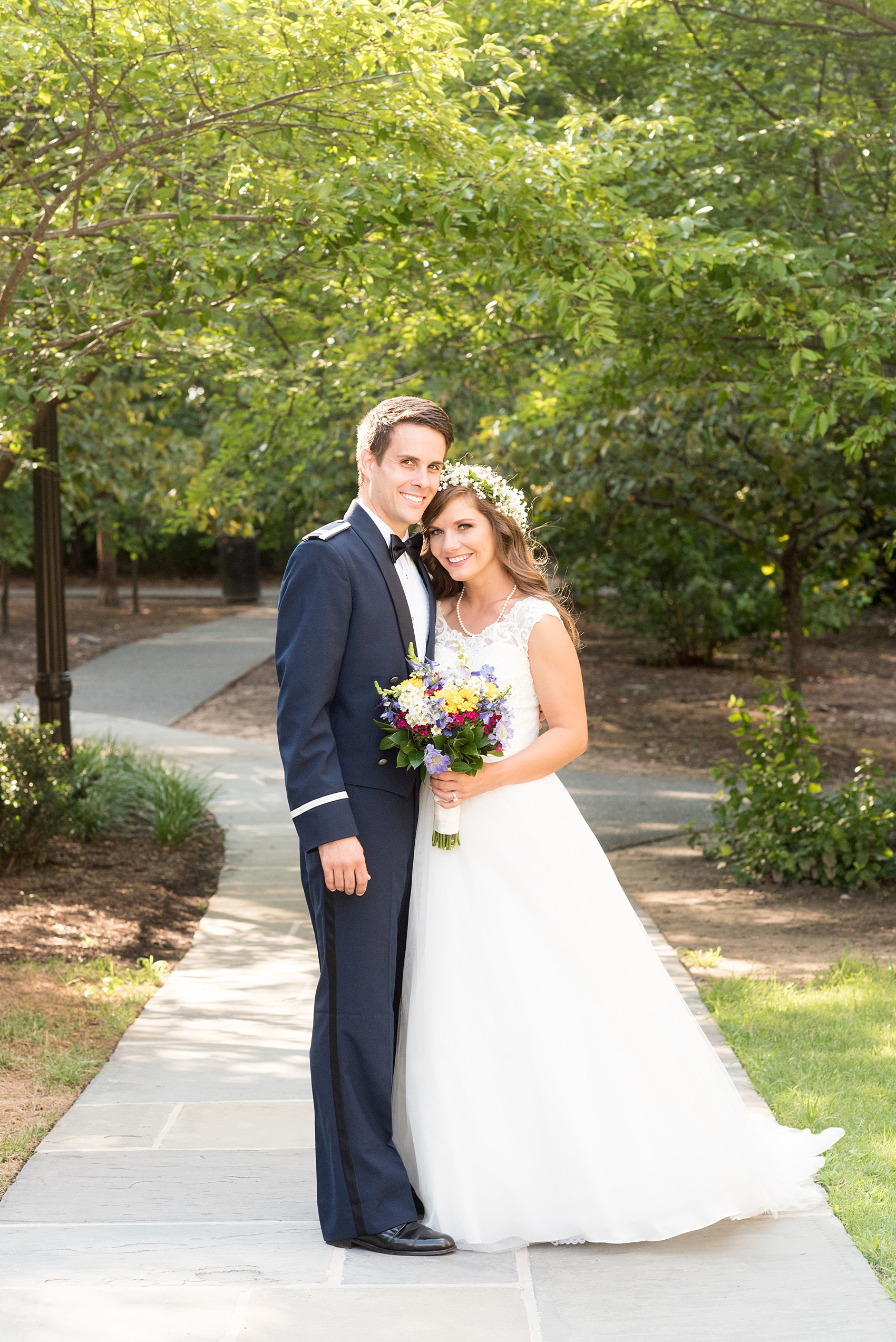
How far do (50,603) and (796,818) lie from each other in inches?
182

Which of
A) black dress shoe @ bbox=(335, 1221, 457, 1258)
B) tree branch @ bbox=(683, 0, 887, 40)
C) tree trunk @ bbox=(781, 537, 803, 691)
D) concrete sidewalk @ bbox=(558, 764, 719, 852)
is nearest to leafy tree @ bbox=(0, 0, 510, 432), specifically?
tree branch @ bbox=(683, 0, 887, 40)

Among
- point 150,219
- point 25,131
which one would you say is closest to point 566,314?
point 150,219

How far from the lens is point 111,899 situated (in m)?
6.95

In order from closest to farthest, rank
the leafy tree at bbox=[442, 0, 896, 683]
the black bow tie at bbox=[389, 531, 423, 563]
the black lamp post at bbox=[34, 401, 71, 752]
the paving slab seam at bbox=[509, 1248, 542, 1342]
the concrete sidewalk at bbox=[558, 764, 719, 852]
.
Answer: the paving slab seam at bbox=[509, 1248, 542, 1342]
the black bow tie at bbox=[389, 531, 423, 563]
the leafy tree at bbox=[442, 0, 896, 683]
the black lamp post at bbox=[34, 401, 71, 752]
the concrete sidewalk at bbox=[558, 764, 719, 852]

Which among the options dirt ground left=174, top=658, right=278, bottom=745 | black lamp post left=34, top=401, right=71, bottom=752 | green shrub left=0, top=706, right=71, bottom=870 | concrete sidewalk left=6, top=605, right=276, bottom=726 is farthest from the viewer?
concrete sidewalk left=6, top=605, right=276, bottom=726

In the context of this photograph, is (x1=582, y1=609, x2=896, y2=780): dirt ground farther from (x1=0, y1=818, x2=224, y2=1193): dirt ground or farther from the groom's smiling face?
the groom's smiling face

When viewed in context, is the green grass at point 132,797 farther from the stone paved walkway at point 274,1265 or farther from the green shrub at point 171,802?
the stone paved walkway at point 274,1265

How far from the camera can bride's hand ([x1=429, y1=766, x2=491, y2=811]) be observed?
3.25 metres

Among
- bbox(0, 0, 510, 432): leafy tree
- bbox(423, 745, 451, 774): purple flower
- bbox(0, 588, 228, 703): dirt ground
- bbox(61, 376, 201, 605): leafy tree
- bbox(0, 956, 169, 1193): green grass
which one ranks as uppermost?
bbox(0, 0, 510, 432): leafy tree

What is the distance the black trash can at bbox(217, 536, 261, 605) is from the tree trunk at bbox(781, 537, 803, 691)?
55.4 ft

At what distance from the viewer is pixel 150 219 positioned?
18.6 ft

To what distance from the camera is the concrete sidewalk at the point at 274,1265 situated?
110 inches

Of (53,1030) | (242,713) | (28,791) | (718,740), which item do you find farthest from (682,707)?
(53,1030)

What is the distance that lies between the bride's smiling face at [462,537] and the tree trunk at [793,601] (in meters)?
8.32
